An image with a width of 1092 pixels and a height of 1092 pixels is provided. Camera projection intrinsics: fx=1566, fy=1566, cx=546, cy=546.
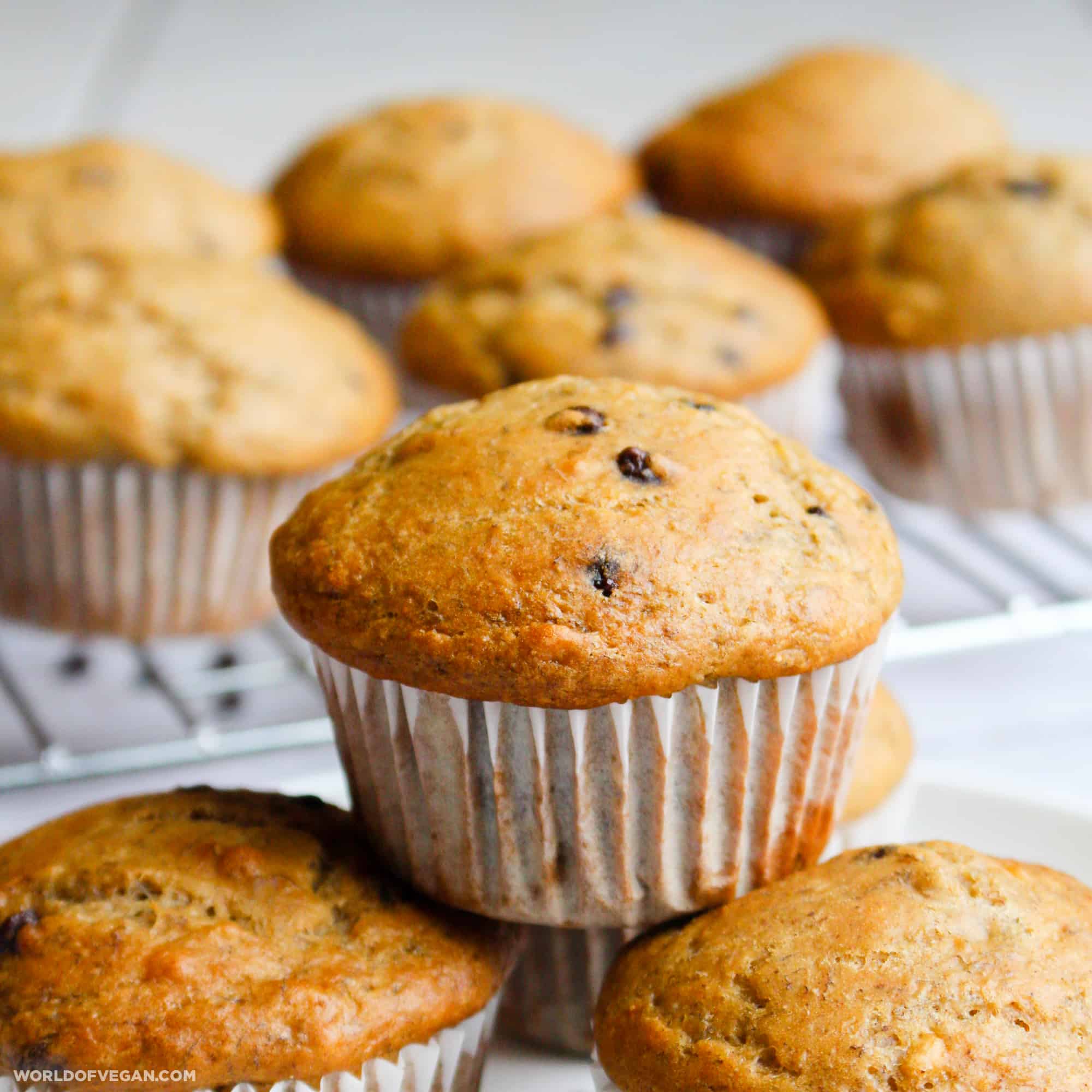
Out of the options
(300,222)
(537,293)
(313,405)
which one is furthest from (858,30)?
(313,405)

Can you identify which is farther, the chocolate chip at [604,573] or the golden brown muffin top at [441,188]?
the golden brown muffin top at [441,188]

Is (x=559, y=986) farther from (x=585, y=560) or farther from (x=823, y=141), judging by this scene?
(x=823, y=141)

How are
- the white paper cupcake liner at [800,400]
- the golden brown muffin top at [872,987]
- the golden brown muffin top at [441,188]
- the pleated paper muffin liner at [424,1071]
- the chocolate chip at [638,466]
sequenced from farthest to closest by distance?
1. the golden brown muffin top at [441,188]
2. the white paper cupcake liner at [800,400]
3. the chocolate chip at [638,466]
4. the pleated paper muffin liner at [424,1071]
5. the golden brown muffin top at [872,987]

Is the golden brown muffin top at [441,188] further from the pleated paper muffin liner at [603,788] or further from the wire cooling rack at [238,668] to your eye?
the pleated paper muffin liner at [603,788]

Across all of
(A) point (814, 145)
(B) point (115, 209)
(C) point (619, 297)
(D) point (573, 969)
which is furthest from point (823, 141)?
(D) point (573, 969)

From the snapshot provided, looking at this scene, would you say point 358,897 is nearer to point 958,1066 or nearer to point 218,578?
point 958,1066

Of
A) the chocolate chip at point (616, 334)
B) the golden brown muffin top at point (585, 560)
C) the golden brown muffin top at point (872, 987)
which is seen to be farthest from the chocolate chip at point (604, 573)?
the chocolate chip at point (616, 334)
